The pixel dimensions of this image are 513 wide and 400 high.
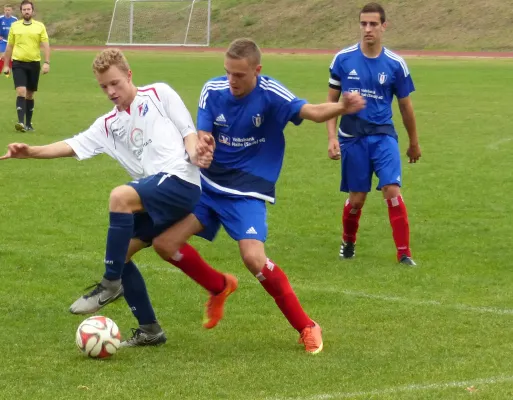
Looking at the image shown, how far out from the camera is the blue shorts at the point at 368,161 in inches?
338

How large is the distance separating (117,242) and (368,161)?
3468 mm

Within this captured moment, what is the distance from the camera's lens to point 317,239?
31.6 feet

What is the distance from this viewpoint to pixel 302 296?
7504 mm

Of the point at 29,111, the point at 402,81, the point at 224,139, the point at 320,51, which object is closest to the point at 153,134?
the point at 224,139

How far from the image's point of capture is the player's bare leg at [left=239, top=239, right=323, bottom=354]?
20.0ft

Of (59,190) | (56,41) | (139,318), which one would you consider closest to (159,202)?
(139,318)

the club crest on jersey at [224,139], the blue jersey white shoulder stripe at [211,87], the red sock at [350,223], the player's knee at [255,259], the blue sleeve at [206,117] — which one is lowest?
the red sock at [350,223]

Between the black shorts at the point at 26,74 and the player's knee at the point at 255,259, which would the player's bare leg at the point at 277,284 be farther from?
the black shorts at the point at 26,74

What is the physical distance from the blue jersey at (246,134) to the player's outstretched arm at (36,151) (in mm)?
828

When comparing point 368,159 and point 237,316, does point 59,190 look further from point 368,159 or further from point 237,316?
point 237,316

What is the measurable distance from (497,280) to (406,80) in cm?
182

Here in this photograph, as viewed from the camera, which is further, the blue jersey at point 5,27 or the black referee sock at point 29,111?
the blue jersey at point 5,27

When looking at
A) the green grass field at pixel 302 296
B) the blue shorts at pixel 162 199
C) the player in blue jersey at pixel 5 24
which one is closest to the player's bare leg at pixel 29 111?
the green grass field at pixel 302 296

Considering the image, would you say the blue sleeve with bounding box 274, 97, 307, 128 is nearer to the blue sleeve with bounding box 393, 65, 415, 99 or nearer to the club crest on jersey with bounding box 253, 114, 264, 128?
the club crest on jersey with bounding box 253, 114, 264, 128
